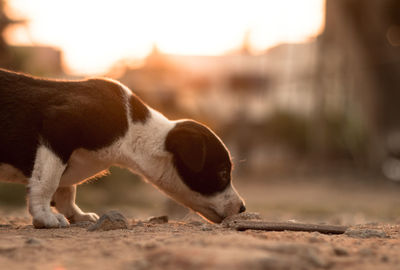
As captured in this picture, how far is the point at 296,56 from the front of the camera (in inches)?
1815

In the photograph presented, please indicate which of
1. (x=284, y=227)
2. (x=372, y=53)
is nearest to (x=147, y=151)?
(x=284, y=227)

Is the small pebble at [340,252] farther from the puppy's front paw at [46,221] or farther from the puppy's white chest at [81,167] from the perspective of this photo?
the puppy's white chest at [81,167]

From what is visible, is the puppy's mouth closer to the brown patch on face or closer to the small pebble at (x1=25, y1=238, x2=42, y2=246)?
the brown patch on face

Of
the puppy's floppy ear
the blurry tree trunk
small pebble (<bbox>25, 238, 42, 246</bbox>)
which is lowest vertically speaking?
small pebble (<bbox>25, 238, 42, 246</bbox>)

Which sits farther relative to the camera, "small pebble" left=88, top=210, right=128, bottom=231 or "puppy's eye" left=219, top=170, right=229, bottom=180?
"puppy's eye" left=219, top=170, right=229, bottom=180

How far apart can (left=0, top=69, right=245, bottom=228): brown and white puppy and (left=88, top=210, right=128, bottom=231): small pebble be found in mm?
427

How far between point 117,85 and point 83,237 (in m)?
1.84

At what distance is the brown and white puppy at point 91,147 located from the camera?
459 centimetres

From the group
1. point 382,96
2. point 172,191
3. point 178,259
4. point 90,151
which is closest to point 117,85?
point 90,151

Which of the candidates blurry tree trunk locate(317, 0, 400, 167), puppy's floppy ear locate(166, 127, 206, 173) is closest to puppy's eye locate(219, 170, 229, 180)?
puppy's floppy ear locate(166, 127, 206, 173)

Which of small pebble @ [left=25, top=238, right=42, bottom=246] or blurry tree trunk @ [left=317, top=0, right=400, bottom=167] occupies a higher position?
blurry tree trunk @ [left=317, top=0, right=400, bottom=167]

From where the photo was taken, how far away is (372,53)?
2105 centimetres

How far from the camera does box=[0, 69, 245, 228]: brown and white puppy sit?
4590mm

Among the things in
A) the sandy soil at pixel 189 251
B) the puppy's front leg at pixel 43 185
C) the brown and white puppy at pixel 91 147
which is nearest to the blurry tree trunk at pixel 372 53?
the brown and white puppy at pixel 91 147
